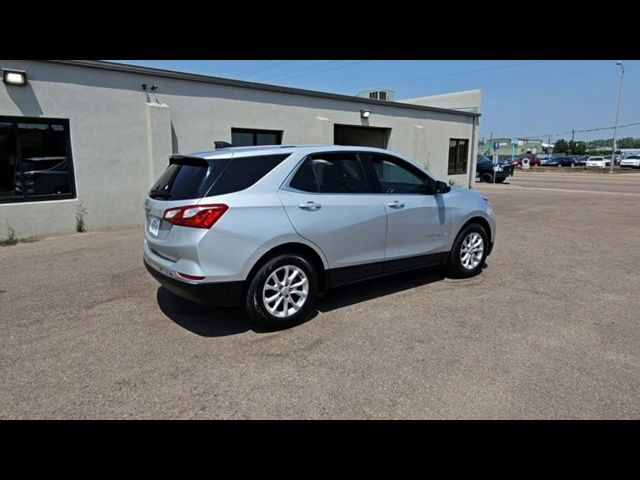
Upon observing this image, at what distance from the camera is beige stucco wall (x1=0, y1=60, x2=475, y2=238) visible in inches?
312

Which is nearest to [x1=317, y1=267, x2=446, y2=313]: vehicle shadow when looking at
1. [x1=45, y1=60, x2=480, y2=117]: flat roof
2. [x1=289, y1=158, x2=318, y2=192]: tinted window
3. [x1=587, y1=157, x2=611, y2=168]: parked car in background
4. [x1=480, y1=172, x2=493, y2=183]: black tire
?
[x1=289, y1=158, x2=318, y2=192]: tinted window

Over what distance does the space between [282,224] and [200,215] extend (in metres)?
0.74

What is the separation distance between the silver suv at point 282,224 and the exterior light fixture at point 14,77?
565 centimetres

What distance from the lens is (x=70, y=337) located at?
375 centimetres

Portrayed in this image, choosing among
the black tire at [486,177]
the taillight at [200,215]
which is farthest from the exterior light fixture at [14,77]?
the black tire at [486,177]

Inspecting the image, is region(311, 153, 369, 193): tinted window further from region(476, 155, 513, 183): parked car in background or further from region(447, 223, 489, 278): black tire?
region(476, 155, 513, 183): parked car in background

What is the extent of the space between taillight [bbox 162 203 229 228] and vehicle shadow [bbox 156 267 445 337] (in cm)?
108

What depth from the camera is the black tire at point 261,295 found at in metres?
3.71

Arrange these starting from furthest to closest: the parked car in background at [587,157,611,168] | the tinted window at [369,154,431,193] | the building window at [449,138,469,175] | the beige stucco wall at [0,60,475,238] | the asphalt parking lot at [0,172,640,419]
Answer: the parked car in background at [587,157,611,168] < the building window at [449,138,469,175] < the beige stucco wall at [0,60,475,238] < the tinted window at [369,154,431,193] < the asphalt parking lot at [0,172,640,419]

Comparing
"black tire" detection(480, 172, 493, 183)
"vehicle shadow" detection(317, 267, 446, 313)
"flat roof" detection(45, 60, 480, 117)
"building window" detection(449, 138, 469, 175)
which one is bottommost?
"vehicle shadow" detection(317, 267, 446, 313)

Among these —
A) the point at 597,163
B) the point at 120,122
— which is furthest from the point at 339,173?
the point at 597,163
